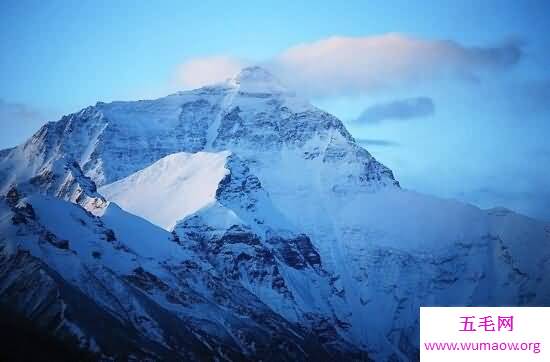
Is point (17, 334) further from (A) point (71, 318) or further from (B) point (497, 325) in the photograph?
(B) point (497, 325)

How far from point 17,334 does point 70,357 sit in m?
8.76

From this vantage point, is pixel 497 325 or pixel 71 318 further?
pixel 71 318

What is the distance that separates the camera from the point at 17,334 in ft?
500

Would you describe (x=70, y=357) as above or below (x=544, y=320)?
above

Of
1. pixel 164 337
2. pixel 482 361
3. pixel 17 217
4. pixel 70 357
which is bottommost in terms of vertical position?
pixel 482 361

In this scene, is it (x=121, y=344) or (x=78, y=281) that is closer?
(x=121, y=344)

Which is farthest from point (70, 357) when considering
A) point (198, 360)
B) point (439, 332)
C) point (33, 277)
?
point (439, 332)

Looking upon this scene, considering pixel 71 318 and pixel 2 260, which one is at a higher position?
pixel 2 260

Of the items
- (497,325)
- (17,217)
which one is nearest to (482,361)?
(497,325)

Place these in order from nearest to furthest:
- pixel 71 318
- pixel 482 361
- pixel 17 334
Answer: pixel 482 361 → pixel 17 334 → pixel 71 318

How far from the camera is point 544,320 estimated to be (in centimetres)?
8181

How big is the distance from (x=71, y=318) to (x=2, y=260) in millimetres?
23623

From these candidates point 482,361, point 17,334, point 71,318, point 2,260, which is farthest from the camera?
point 2,260

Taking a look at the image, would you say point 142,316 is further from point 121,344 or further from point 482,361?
point 482,361
